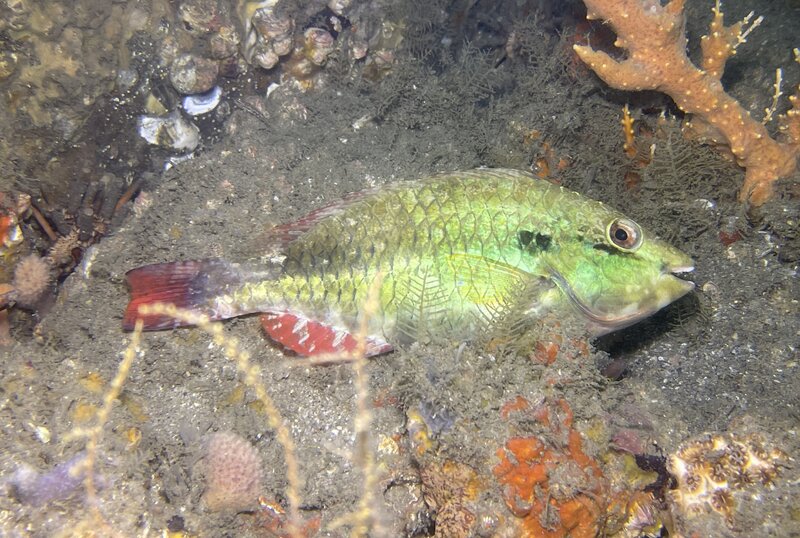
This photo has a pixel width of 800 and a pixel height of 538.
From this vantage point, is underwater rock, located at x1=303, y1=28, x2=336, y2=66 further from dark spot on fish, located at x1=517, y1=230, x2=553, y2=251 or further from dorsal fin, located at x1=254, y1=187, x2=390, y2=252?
dark spot on fish, located at x1=517, y1=230, x2=553, y2=251

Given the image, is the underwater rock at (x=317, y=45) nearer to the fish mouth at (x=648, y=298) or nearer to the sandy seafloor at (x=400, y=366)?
the sandy seafloor at (x=400, y=366)

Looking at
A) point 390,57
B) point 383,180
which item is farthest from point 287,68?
point 383,180

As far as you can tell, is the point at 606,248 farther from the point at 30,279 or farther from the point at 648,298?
the point at 30,279

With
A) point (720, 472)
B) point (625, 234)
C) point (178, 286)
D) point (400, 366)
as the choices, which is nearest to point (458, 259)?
point (400, 366)

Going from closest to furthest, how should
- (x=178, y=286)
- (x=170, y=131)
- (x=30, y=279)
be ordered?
(x=178, y=286) < (x=30, y=279) < (x=170, y=131)

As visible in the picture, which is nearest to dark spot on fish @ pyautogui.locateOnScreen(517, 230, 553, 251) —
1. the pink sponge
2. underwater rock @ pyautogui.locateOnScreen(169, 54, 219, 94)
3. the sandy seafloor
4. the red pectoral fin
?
the sandy seafloor

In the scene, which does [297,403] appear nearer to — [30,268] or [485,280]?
[485,280]

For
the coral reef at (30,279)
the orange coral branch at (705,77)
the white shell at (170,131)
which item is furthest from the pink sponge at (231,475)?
the orange coral branch at (705,77)
